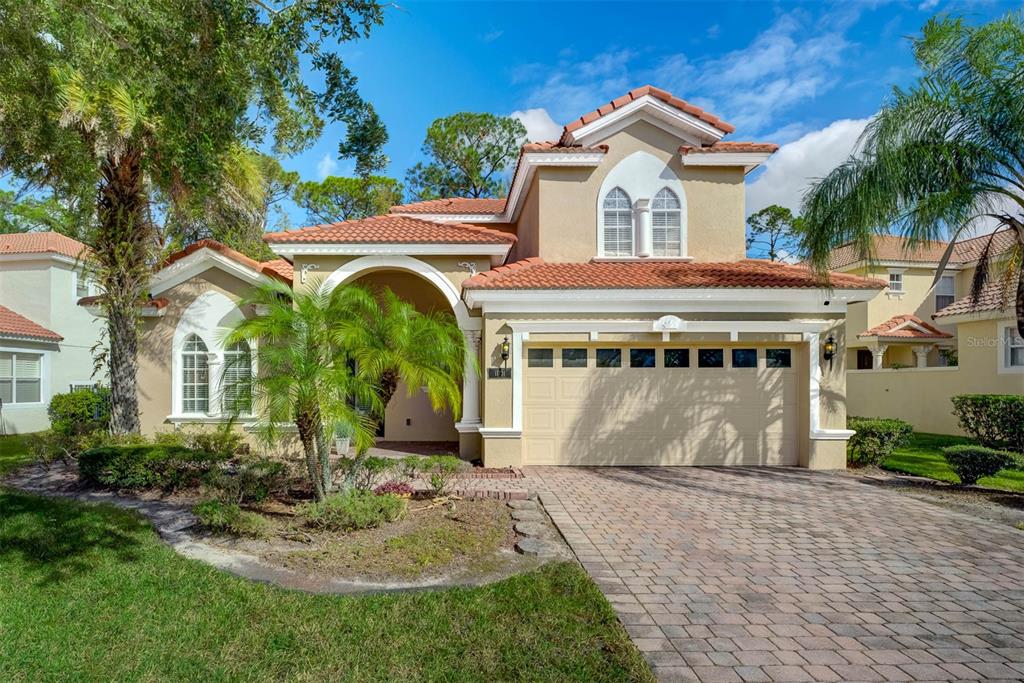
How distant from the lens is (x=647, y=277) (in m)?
11.7

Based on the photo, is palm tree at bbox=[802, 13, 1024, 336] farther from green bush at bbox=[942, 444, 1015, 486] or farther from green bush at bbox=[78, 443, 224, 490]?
green bush at bbox=[78, 443, 224, 490]

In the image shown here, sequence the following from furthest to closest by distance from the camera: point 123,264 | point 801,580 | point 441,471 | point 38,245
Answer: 1. point 38,245
2. point 123,264
3. point 441,471
4. point 801,580

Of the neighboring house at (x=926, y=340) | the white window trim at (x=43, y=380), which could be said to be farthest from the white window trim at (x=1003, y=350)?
the white window trim at (x=43, y=380)

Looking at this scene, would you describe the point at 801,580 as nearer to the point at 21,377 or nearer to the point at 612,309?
the point at 612,309

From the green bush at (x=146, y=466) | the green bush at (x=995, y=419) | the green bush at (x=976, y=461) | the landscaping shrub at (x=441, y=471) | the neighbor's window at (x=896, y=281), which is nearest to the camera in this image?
the landscaping shrub at (x=441, y=471)

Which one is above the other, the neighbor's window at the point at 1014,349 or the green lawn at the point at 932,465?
the neighbor's window at the point at 1014,349

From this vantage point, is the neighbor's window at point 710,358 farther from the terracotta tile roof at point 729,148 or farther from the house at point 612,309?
the terracotta tile roof at point 729,148

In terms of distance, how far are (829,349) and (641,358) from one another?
148 inches

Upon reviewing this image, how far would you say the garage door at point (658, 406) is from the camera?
1184 cm

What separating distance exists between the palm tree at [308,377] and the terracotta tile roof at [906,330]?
22957mm

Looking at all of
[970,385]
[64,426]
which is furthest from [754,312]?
[64,426]

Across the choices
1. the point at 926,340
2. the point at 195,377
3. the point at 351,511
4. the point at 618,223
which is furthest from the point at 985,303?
the point at 195,377

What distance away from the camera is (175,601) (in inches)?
203

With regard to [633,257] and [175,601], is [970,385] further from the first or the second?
[175,601]
